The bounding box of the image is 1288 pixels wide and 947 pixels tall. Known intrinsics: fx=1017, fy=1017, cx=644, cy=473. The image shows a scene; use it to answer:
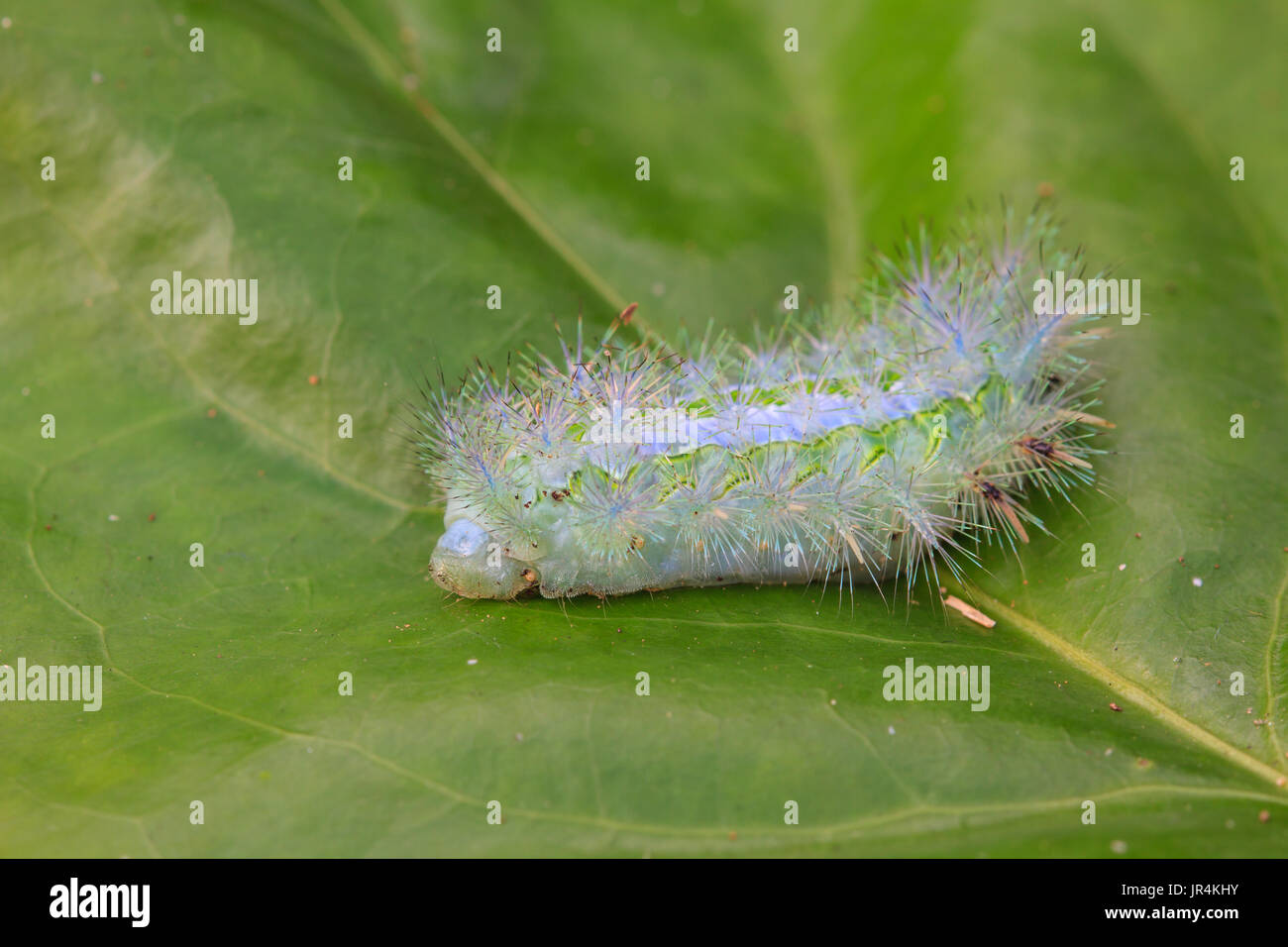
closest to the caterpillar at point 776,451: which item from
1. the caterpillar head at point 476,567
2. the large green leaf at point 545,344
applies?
the caterpillar head at point 476,567

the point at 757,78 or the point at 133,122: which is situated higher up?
the point at 757,78

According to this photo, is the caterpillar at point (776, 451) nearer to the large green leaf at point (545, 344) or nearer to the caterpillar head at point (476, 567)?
the caterpillar head at point (476, 567)

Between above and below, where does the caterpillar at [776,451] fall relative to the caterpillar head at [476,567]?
above

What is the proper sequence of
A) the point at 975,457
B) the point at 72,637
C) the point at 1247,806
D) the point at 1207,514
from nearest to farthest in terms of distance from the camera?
the point at 1247,806, the point at 72,637, the point at 1207,514, the point at 975,457

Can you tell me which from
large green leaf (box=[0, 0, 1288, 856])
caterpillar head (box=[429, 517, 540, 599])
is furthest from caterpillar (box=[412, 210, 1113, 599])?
large green leaf (box=[0, 0, 1288, 856])

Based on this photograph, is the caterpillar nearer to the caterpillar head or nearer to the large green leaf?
the caterpillar head

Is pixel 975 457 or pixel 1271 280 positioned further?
pixel 1271 280
